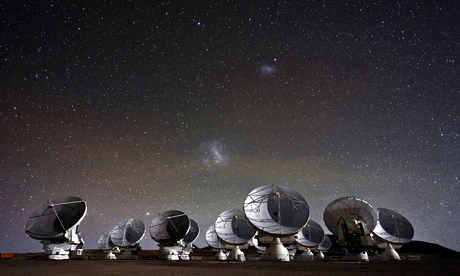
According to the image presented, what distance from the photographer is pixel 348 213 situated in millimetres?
31484

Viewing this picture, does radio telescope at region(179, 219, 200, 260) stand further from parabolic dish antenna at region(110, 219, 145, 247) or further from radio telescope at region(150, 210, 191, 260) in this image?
radio telescope at region(150, 210, 191, 260)

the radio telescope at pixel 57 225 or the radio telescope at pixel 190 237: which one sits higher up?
the radio telescope at pixel 190 237

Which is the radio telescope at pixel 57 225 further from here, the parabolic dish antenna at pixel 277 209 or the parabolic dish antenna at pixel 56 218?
the parabolic dish antenna at pixel 277 209

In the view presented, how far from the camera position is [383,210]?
122 feet

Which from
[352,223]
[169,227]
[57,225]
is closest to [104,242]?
[169,227]

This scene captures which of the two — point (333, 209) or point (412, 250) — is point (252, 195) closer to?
point (333, 209)

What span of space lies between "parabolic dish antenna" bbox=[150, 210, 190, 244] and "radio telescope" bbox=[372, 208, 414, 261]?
21.7 metres

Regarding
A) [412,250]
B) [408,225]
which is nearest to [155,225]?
[408,225]

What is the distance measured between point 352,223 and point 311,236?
39.8ft

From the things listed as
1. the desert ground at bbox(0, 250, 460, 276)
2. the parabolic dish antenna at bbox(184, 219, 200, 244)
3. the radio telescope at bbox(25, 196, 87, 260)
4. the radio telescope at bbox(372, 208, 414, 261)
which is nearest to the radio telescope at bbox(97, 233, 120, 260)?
the parabolic dish antenna at bbox(184, 219, 200, 244)

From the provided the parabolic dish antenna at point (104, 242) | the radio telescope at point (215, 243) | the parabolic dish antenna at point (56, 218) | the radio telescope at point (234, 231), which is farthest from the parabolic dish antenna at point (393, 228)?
the parabolic dish antenna at point (104, 242)

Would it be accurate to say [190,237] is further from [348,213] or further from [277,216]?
[348,213]

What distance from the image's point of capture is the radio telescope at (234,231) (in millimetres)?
32469

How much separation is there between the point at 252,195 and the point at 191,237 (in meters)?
17.3
